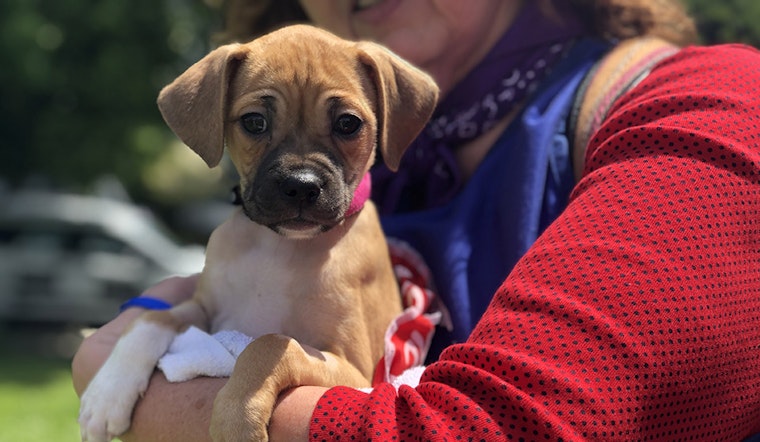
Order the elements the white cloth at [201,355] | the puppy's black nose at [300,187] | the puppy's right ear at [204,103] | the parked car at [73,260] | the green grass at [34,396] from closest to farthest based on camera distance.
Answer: the white cloth at [201,355] → the puppy's black nose at [300,187] → the puppy's right ear at [204,103] → the green grass at [34,396] → the parked car at [73,260]

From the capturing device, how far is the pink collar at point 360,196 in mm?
3265

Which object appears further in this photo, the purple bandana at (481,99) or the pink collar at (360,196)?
the purple bandana at (481,99)

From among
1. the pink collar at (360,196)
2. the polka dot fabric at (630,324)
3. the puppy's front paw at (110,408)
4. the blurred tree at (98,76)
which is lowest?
the blurred tree at (98,76)

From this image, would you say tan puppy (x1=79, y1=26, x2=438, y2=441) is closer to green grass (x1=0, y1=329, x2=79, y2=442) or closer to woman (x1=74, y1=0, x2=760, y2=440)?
woman (x1=74, y1=0, x2=760, y2=440)

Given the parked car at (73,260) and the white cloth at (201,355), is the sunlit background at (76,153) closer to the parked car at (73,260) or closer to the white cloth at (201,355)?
the parked car at (73,260)

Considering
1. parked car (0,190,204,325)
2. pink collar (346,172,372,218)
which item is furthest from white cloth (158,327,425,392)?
parked car (0,190,204,325)

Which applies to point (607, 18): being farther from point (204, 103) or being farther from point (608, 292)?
point (608, 292)

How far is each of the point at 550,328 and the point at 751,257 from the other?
593 mm

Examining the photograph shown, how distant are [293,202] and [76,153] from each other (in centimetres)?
1300

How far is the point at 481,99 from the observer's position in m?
3.51

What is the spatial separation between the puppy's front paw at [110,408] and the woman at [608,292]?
0.17ft

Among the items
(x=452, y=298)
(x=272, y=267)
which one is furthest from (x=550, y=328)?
(x=272, y=267)

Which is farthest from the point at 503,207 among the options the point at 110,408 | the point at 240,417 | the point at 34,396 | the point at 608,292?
the point at 34,396

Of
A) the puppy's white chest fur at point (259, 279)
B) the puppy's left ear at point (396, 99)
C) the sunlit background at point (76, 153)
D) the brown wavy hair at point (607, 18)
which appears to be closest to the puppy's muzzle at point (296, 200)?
the puppy's white chest fur at point (259, 279)
